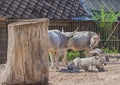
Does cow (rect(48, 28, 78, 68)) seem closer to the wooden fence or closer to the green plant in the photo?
the wooden fence

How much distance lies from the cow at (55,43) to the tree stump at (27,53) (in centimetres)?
472

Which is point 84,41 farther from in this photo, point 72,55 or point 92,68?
point 92,68

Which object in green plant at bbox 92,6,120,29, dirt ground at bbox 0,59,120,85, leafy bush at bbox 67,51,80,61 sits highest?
green plant at bbox 92,6,120,29

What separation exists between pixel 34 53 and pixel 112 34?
1175cm

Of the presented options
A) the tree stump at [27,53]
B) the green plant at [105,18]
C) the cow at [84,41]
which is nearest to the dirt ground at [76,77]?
the tree stump at [27,53]

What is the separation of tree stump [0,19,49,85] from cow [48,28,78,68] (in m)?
4.72

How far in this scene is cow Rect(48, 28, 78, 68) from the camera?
477 inches

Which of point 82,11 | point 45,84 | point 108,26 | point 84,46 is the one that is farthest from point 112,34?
point 45,84

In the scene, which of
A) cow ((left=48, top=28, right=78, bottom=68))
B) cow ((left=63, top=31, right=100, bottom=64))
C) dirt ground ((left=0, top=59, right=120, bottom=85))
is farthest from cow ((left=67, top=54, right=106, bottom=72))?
cow ((left=63, top=31, right=100, bottom=64))

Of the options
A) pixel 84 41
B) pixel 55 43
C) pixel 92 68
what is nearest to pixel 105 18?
pixel 84 41

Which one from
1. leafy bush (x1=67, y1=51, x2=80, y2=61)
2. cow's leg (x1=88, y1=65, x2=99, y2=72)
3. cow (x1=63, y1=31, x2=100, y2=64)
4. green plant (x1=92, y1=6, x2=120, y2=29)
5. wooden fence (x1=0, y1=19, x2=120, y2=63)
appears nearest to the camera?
cow's leg (x1=88, y1=65, x2=99, y2=72)

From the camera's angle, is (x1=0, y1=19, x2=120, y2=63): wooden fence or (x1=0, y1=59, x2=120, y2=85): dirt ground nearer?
(x1=0, y1=59, x2=120, y2=85): dirt ground

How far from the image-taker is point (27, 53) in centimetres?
717

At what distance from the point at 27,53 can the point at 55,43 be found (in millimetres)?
5104
